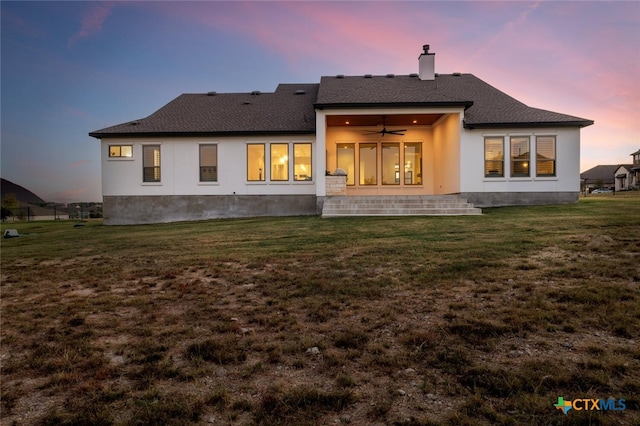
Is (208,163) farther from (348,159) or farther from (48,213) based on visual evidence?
(48,213)

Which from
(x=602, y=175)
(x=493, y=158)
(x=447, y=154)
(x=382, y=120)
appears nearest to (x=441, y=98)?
(x=447, y=154)

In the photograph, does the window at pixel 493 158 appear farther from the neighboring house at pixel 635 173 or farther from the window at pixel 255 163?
the neighboring house at pixel 635 173

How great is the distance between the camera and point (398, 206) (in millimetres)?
13023

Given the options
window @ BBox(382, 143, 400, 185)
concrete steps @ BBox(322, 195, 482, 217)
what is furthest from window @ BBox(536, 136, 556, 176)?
window @ BBox(382, 143, 400, 185)

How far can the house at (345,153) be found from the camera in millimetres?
14461

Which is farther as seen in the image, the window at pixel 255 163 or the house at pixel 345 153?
the window at pixel 255 163

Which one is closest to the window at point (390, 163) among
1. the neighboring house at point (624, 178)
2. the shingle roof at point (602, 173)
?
the neighboring house at point (624, 178)

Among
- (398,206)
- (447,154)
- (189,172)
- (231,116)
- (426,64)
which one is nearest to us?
(398,206)

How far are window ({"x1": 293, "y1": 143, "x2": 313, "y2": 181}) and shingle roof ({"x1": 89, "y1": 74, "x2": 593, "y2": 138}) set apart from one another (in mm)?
798

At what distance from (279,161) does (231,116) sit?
3.60 metres

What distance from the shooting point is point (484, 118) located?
15.1 m

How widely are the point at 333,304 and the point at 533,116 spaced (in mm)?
15662

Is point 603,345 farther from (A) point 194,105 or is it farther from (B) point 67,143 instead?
(B) point 67,143

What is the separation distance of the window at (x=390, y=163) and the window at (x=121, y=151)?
12.5 metres
